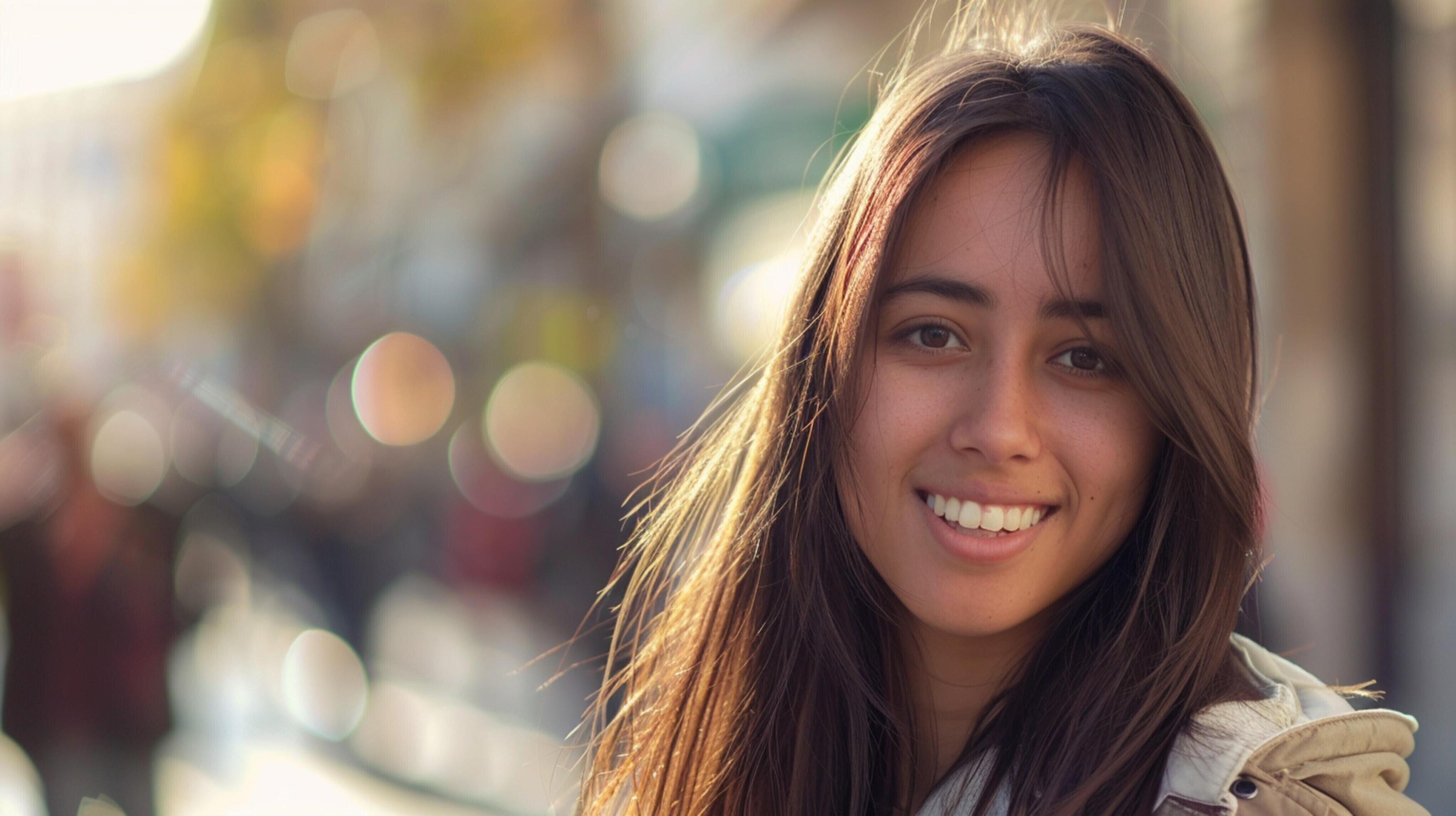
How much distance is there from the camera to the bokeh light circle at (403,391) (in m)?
11.6

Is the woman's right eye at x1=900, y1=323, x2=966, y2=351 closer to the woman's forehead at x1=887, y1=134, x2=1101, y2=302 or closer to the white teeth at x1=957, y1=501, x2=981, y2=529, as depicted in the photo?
the woman's forehead at x1=887, y1=134, x2=1101, y2=302

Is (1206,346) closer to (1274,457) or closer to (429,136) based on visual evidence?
(1274,457)

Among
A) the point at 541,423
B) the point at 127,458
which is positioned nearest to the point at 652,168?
the point at 541,423

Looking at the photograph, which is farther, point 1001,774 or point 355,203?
point 355,203

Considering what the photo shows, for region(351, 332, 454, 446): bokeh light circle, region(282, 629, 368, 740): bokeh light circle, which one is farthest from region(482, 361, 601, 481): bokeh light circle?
region(282, 629, 368, 740): bokeh light circle

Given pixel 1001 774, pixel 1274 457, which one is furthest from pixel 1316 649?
pixel 1001 774

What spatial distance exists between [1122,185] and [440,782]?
4.71m

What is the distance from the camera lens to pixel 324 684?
714 cm

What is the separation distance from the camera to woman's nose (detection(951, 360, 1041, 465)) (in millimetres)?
1456

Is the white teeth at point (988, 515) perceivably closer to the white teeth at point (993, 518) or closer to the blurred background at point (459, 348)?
the white teeth at point (993, 518)

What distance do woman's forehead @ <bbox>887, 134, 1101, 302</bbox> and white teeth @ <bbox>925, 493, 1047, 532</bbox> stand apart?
279 millimetres

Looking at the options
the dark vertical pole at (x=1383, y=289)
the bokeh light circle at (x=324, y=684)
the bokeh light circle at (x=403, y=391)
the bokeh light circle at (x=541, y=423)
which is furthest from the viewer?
the bokeh light circle at (x=403, y=391)

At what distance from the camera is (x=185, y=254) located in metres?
15.6

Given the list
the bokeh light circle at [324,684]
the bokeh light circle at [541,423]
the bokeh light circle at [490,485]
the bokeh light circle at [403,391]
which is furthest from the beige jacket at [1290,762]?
the bokeh light circle at [403,391]
